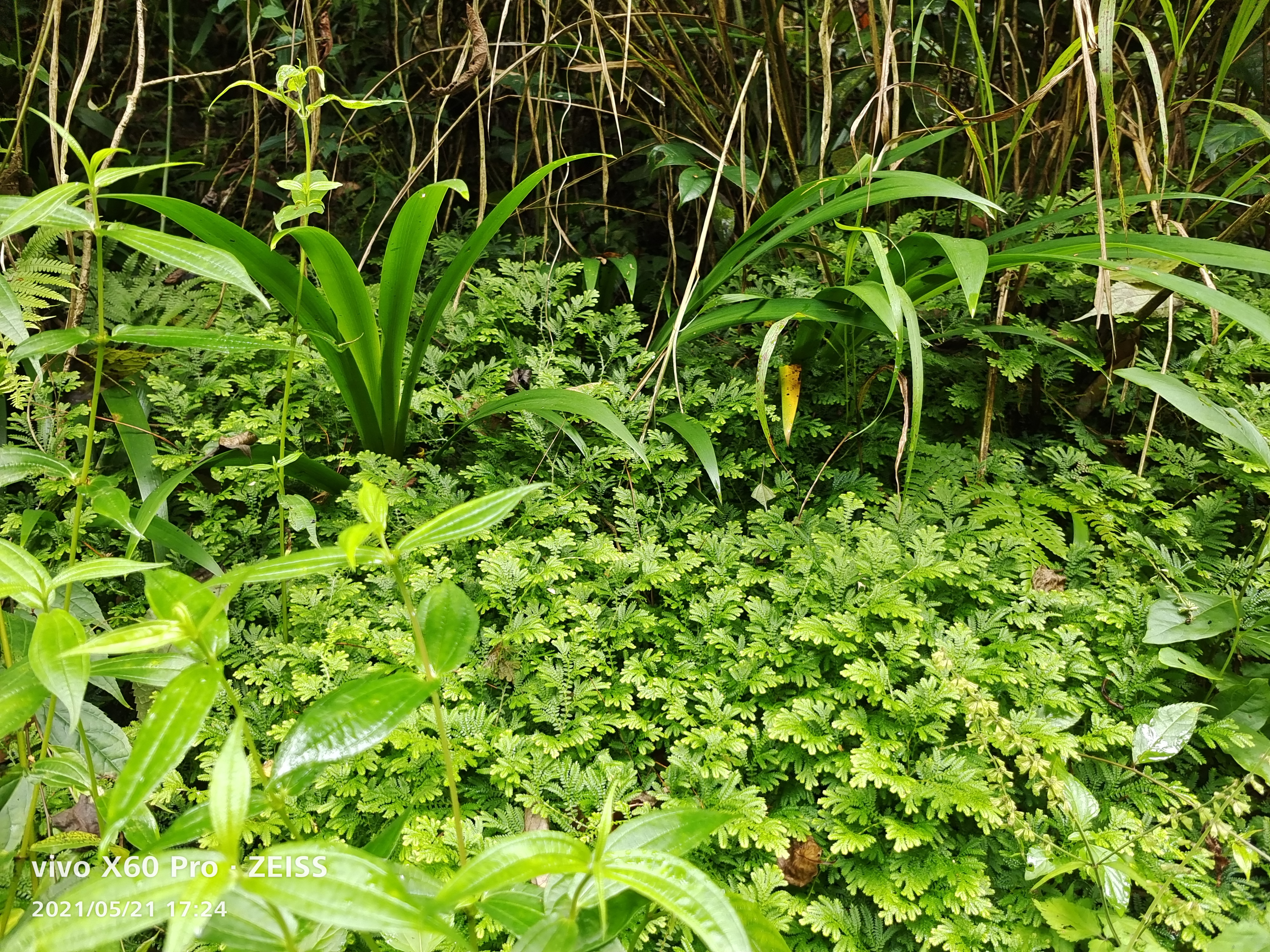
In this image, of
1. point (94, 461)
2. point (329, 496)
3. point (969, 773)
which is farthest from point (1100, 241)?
point (94, 461)

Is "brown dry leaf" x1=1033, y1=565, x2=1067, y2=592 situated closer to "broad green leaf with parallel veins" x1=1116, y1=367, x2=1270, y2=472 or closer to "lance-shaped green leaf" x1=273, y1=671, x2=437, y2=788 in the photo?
"broad green leaf with parallel veins" x1=1116, y1=367, x2=1270, y2=472

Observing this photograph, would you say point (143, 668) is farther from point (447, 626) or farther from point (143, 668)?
point (447, 626)

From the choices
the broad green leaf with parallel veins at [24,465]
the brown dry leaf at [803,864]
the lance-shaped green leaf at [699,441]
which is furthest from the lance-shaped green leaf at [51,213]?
the brown dry leaf at [803,864]

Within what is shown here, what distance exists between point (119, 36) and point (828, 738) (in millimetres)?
3753

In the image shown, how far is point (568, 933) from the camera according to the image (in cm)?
58

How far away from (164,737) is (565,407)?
108 centimetres

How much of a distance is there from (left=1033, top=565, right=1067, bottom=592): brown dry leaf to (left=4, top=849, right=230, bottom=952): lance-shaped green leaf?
139 cm

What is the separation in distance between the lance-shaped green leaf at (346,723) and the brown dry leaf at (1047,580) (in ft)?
4.11

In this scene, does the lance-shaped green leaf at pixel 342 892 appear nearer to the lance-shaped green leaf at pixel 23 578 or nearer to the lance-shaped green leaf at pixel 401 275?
the lance-shaped green leaf at pixel 23 578

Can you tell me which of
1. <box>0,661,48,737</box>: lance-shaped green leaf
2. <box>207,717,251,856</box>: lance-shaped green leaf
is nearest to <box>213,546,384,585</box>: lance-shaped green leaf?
<box>207,717,251,856</box>: lance-shaped green leaf

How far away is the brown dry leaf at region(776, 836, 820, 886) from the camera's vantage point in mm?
1108

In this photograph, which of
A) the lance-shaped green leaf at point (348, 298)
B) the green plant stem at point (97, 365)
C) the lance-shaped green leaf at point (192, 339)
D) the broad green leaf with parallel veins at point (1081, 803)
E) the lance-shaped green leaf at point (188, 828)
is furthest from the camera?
the lance-shaped green leaf at point (348, 298)

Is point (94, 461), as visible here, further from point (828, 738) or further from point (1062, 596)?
point (1062, 596)

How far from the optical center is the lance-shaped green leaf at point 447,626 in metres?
0.63
